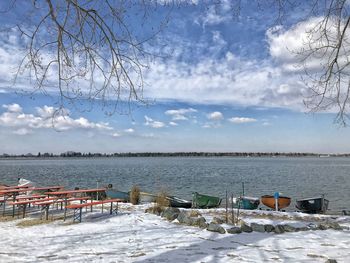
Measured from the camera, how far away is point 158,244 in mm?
6273

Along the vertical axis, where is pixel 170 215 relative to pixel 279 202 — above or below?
above

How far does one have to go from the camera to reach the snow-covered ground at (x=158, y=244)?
5.39m

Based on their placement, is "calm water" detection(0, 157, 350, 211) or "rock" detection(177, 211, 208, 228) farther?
"calm water" detection(0, 157, 350, 211)

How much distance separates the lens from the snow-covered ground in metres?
5.39

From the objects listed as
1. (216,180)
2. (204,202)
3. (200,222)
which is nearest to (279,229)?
(200,222)

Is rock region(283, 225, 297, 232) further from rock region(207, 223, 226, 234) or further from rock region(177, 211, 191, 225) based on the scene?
rock region(177, 211, 191, 225)

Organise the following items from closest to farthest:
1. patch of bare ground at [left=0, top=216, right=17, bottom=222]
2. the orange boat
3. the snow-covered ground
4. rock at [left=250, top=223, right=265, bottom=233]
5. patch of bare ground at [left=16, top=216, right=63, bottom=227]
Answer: the snow-covered ground
rock at [left=250, top=223, right=265, bottom=233]
patch of bare ground at [left=16, top=216, right=63, bottom=227]
patch of bare ground at [left=0, top=216, right=17, bottom=222]
the orange boat

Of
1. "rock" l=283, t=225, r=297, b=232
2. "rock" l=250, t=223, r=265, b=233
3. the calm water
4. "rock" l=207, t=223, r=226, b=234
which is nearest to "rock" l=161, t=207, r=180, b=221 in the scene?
"rock" l=207, t=223, r=226, b=234

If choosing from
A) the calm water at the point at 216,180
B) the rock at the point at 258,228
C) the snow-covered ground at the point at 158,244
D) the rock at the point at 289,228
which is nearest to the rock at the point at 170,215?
the snow-covered ground at the point at 158,244

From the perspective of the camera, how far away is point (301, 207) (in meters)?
17.1

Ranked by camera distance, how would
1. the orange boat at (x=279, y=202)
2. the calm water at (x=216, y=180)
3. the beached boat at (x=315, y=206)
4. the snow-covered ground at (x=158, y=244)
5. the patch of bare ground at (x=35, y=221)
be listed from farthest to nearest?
1. the calm water at (x=216, y=180)
2. the orange boat at (x=279, y=202)
3. the beached boat at (x=315, y=206)
4. the patch of bare ground at (x=35, y=221)
5. the snow-covered ground at (x=158, y=244)

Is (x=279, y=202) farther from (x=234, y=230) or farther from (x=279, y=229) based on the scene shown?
(x=234, y=230)

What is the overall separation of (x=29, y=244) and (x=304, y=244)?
15.9 ft

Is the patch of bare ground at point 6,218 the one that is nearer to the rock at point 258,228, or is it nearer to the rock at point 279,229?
the rock at point 258,228
